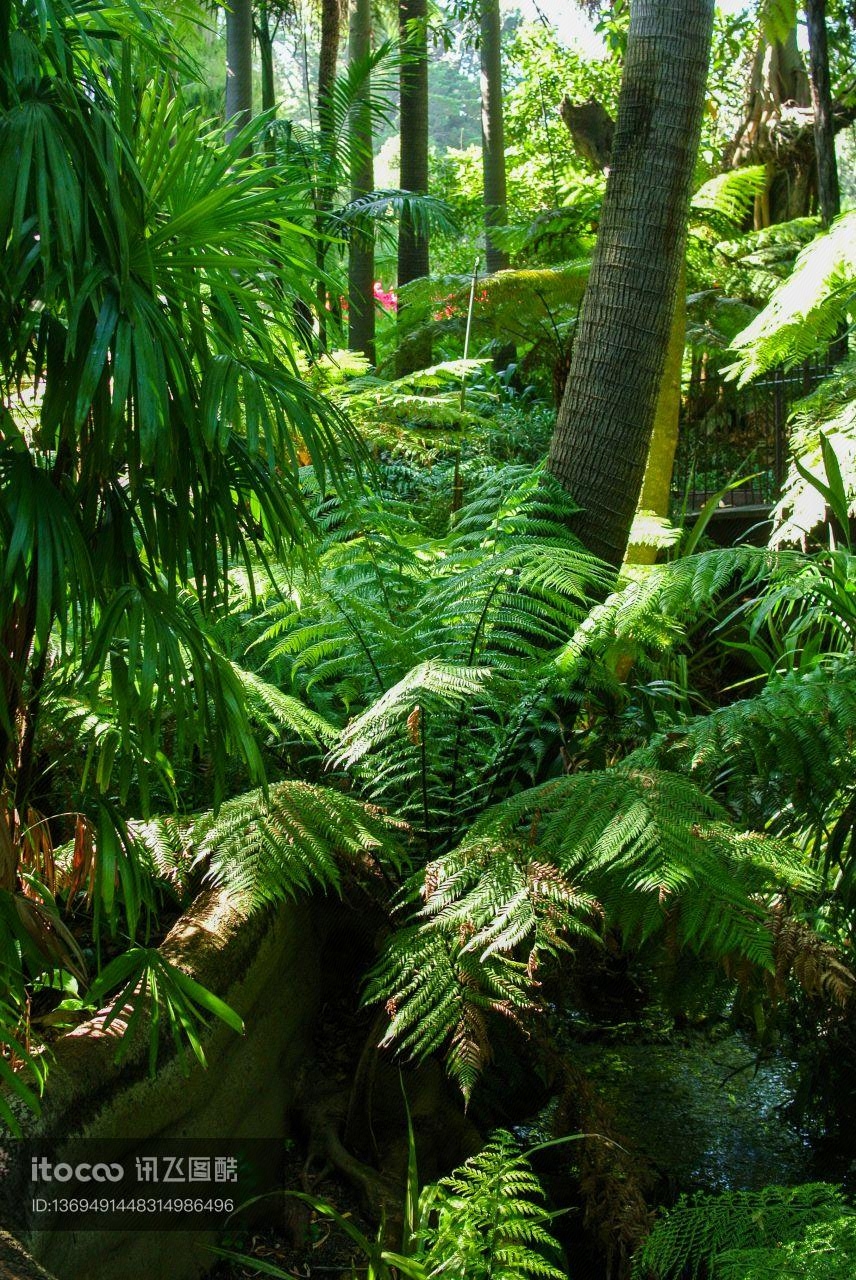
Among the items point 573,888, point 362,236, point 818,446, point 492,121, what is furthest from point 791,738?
point 492,121

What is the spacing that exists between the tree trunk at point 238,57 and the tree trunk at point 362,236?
0.66 meters

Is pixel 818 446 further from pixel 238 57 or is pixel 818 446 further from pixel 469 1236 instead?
pixel 238 57

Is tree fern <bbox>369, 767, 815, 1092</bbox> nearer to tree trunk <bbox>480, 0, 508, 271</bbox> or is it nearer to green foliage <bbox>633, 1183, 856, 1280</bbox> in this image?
green foliage <bbox>633, 1183, 856, 1280</bbox>

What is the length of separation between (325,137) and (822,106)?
115 inches

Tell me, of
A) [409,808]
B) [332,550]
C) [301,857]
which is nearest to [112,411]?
[301,857]

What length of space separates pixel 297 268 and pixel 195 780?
67.8 inches

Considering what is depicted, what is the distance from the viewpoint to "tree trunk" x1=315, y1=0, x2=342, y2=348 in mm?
2677

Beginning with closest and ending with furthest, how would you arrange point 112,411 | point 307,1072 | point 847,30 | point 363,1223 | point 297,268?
point 112,411
point 297,268
point 363,1223
point 307,1072
point 847,30

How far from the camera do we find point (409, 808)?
2684 mm

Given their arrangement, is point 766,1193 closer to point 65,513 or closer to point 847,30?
point 65,513

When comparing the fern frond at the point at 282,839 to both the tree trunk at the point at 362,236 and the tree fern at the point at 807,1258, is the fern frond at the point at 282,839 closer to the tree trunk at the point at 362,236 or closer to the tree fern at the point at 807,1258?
the tree fern at the point at 807,1258

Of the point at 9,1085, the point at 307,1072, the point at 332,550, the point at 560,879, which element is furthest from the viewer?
the point at 332,550

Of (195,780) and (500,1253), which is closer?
(500,1253)

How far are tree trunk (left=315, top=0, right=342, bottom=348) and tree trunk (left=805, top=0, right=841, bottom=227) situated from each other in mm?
2769
